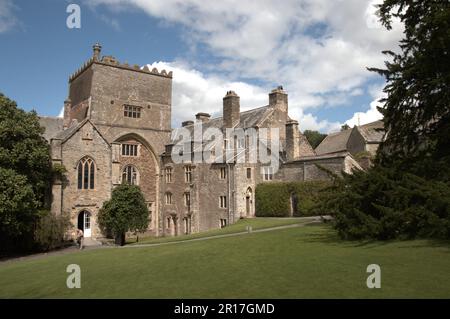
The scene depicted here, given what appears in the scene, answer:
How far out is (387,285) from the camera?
8.84 m

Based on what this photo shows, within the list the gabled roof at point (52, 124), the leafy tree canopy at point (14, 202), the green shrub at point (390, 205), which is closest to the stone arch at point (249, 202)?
the leafy tree canopy at point (14, 202)

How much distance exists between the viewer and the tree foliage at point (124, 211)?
103 ft

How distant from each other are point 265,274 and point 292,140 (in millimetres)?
27236

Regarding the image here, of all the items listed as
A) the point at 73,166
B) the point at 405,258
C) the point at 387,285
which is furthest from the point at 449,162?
the point at 73,166

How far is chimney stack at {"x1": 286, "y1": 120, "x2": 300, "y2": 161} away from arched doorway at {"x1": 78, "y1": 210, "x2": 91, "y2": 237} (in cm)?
1917

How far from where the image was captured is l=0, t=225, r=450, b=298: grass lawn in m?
8.87

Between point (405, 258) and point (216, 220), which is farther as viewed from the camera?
point (216, 220)

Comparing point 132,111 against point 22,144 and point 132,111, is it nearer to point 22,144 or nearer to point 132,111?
point 132,111

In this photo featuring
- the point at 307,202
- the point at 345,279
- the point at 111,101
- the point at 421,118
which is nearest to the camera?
the point at 345,279

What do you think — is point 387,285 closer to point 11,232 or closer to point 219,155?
point 11,232

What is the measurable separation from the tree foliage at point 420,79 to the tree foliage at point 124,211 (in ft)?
69.9

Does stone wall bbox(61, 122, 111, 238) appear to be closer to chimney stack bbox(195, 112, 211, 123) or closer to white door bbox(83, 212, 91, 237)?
white door bbox(83, 212, 91, 237)

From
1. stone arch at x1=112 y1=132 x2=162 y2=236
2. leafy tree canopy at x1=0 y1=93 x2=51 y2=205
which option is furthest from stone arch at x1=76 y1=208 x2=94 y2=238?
stone arch at x1=112 y1=132 x2=162 y2=236

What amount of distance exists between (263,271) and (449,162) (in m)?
8.23
